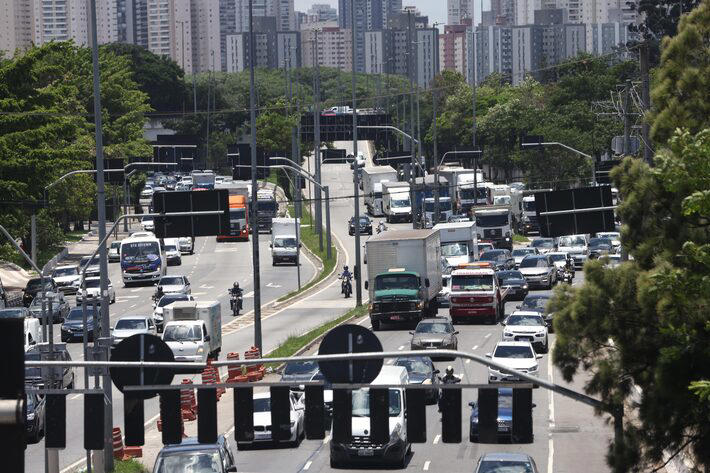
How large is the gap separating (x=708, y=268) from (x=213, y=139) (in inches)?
5580

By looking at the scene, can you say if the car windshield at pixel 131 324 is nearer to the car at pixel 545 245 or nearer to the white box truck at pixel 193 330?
the white box truck at pixel 193 330

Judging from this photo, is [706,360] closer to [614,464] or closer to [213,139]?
[614,464]

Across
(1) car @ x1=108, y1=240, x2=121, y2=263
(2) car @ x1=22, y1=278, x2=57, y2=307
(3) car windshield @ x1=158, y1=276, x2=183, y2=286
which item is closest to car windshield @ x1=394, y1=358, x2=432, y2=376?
(3) car windshield @ x1=158, y1=276, x2=183, y2=286

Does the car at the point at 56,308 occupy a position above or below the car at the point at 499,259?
below

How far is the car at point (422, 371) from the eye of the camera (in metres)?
34.4

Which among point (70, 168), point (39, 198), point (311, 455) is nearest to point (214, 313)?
point (311, 455)

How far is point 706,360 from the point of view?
16.9m

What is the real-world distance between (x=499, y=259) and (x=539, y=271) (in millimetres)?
6149

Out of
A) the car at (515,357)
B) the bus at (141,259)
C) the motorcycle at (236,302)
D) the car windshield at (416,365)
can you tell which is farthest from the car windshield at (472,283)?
the bus at (141,259)

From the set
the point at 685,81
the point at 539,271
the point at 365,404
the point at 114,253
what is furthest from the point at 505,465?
the point at 114,253

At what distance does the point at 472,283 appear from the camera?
50.5m

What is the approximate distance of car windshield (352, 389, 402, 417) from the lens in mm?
28609

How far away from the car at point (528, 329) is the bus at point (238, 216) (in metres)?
47.8

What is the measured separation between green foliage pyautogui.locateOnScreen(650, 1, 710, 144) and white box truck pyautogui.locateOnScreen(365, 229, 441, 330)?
99.2ft
